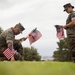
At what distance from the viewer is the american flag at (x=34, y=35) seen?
902 centimetres

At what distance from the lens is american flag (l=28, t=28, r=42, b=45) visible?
9016mm

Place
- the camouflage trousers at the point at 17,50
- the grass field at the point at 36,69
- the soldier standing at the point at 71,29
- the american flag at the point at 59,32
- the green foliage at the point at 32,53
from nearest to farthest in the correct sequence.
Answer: the grass field at the point at 36,69, the soldier standing at the point at 71,29, the american flag at the point at 59,32, the camouflage trousers at the point at 17,50, the green foliage at the point at 32,53

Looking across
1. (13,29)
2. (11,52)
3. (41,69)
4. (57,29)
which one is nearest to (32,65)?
(41,69)

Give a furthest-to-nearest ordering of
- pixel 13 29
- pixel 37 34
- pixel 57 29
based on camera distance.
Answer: pixel 37 34 → pixel 13 29 → pixel 57 29

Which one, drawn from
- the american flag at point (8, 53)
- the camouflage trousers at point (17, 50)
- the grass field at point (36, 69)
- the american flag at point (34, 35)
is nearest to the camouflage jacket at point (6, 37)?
the camouflage trousers at point (17, 50)

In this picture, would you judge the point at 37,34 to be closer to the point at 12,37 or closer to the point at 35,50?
the point at 12,37

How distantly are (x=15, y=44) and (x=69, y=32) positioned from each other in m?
2.49

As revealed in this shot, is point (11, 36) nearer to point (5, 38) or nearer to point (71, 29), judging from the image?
→ point (5, 38)

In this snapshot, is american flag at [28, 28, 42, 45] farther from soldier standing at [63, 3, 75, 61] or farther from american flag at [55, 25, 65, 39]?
soldier standing at [63, 3, 75, 61]

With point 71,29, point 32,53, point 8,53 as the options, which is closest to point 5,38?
point 8,53

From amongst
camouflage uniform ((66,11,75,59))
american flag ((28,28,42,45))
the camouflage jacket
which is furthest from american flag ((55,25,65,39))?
american flag ((28,28,42,45))

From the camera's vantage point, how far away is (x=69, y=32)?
6535 mm

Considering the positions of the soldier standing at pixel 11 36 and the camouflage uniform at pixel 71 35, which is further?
the soldier standing at pixel 11 36

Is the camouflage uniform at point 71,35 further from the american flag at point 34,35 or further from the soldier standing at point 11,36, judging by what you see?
the american flag at point 34,35
